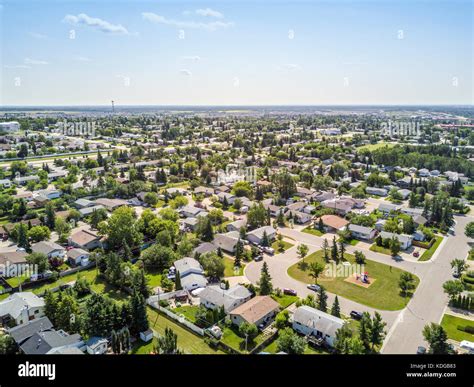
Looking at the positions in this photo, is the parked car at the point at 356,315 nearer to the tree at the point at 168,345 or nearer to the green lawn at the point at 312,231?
the tree at the point at 168,345

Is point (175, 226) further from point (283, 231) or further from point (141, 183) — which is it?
point (141, 183)

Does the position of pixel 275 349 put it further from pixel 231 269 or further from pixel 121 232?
pixel 121 232

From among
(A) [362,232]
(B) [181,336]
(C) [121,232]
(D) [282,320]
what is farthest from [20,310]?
(A) [362,232]

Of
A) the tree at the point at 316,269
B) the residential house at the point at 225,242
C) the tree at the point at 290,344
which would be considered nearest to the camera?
the tree at the point at 290,344

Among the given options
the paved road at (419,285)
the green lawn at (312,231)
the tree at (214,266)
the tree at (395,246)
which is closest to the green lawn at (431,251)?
the paved road at (419,285)

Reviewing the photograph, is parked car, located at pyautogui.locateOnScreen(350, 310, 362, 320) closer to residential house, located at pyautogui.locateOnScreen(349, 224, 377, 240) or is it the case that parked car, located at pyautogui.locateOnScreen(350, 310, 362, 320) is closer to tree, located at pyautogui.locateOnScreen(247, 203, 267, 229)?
residential house, located at pyautogui.locateOnScreen(349, 224, 377, 240)
